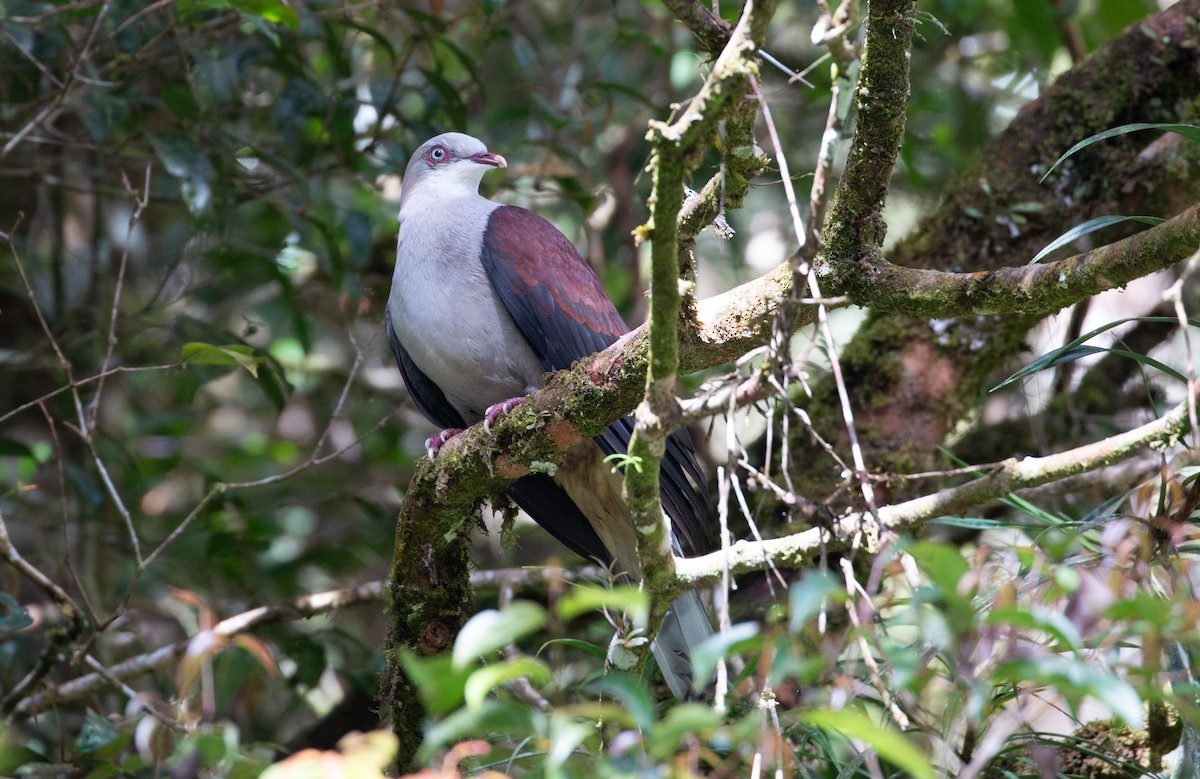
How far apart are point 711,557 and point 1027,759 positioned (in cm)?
134

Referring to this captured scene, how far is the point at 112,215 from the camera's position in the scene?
6.38 meters

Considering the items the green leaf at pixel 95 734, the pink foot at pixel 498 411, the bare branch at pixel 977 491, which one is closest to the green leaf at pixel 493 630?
the bare branch at pixel 977 491

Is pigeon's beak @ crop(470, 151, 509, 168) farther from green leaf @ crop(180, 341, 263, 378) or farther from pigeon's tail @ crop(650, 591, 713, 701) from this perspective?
pigeon's tail @ crop(650, 591, 713, 701)

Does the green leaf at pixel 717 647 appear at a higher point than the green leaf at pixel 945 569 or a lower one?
lower

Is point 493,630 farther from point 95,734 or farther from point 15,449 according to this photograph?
point 15,449

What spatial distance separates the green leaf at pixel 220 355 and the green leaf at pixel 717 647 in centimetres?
216

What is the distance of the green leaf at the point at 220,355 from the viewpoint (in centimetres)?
322

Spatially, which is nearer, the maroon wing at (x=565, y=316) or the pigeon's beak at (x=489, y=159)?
the maroon wing at (x=565, y=316)

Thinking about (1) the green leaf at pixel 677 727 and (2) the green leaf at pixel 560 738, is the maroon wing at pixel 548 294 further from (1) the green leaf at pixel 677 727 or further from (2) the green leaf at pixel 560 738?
(1) the green leaf at pixel 677 727

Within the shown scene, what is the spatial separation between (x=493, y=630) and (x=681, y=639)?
2.38m

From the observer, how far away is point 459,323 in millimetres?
3836

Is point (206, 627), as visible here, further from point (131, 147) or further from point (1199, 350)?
point (1199, 350)

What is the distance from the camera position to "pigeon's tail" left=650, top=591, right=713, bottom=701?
3.57 meters

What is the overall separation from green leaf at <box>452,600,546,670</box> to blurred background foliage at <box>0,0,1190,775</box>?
210 cm
